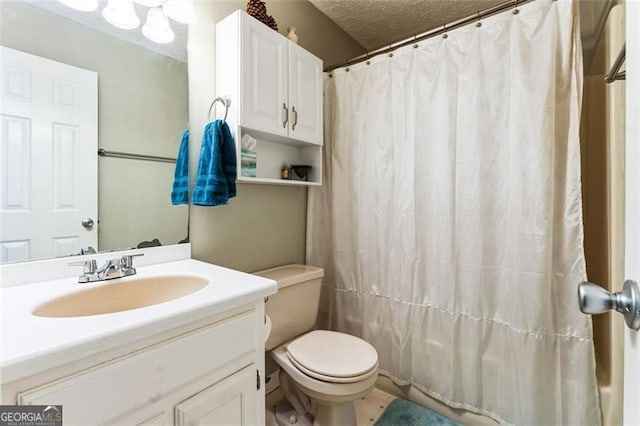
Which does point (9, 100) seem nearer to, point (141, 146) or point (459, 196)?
point (141, 146)

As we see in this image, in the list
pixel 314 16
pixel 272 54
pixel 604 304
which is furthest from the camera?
pixel 314 16

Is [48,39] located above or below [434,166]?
above

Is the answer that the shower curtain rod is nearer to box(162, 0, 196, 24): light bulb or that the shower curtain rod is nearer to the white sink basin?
box(162, 0, 196, 24): light bulb

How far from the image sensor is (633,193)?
0.47 m

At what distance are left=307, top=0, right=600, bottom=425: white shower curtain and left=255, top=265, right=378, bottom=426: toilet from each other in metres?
0.35

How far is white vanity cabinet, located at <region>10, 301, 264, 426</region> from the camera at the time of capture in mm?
548

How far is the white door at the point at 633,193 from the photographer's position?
43 cm

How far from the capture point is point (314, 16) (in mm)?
1931

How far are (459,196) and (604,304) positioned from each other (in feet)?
3.25

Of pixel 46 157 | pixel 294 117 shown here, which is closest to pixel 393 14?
pixel 294 117

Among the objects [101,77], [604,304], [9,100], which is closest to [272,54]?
[101,77]
